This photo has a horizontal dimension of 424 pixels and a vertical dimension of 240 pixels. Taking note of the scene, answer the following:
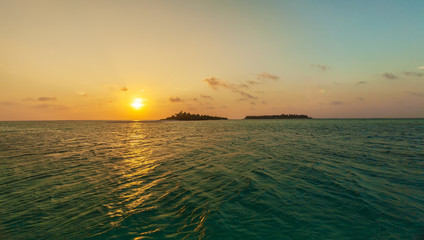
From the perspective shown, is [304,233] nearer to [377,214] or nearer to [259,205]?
[259,205]

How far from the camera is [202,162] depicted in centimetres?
1944

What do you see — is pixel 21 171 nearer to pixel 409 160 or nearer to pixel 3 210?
pixel 3 210

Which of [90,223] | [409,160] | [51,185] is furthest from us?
[409,160]

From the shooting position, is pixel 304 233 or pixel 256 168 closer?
pixel 304 233

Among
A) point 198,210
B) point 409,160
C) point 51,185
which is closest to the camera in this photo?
point 198,210

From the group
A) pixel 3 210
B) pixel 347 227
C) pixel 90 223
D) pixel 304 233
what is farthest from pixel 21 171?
pixel 347 227

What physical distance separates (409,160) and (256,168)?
54.5ft

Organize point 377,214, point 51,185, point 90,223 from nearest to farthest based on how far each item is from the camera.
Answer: point 90,223 < point 377,214 < point 51,185

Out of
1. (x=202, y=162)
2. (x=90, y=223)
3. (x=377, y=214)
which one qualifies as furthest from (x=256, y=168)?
(x=90, y=223)

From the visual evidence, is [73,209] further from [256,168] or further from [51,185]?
[256,168]

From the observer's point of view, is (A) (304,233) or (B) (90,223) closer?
(A) (304,233)

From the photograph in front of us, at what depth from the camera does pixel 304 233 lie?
23.7 feet

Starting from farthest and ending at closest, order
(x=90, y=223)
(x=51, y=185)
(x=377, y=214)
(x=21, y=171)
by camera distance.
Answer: (x=21, y=171) → (x=51, y=185) → (x=377, y=214) → (x=90, y=223)

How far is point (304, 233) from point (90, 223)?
8884 mm
